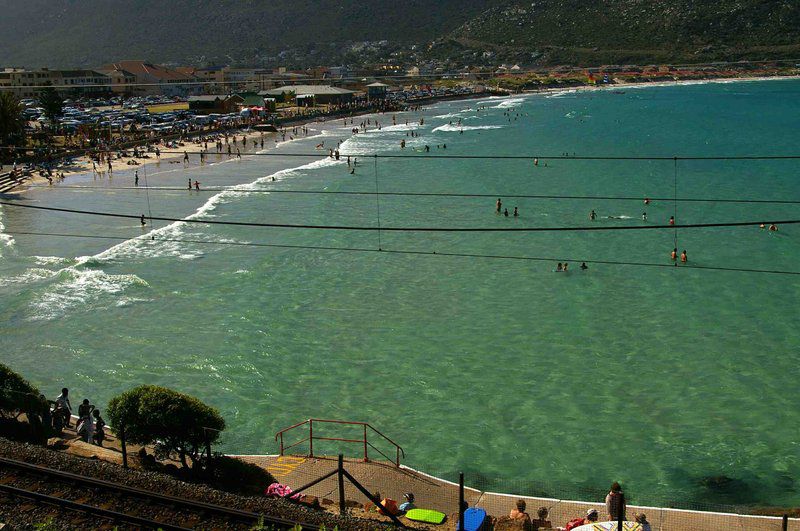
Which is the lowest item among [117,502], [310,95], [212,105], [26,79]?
[117,502]

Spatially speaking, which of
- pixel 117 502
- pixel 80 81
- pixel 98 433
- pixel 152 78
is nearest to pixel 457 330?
pixel 98 433

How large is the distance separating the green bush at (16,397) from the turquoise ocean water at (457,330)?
3936mm

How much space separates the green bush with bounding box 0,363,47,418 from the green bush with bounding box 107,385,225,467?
7.70 feet

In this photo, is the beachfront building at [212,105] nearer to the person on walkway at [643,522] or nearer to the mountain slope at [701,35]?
the person on walkway at [643,522]

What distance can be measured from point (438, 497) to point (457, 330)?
1070 centimetres

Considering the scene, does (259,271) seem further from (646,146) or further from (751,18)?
(751,18)

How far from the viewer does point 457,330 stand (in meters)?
23.3

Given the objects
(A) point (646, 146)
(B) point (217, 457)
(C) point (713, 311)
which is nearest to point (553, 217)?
(C) point (713, 311)

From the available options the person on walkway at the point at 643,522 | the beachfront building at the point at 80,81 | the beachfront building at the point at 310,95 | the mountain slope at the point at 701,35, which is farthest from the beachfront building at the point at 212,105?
the mountain slope at the point at 701,35

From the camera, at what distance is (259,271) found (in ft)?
98.4

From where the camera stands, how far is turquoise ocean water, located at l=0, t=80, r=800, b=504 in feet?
53.4

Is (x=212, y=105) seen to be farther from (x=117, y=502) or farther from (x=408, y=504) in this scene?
(x=117, y=502)

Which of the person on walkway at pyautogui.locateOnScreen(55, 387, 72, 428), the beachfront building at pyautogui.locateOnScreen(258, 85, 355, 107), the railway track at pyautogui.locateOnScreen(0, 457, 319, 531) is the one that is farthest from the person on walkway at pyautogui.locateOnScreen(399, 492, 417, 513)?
the beachfront building at pyautogui.locateOnScreen(258, 85, 355, 107)

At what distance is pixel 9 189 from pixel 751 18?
599 ft
